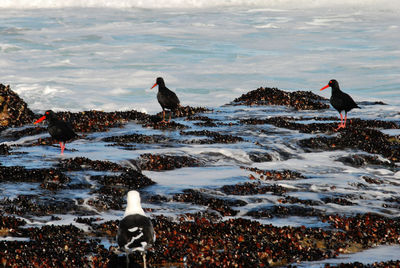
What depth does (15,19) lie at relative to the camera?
195625 millimetres

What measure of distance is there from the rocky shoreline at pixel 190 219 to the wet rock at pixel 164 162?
4 centimetres

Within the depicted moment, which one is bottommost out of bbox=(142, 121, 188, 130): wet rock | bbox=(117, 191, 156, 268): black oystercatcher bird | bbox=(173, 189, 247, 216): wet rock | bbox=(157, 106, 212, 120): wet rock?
bbox=(173, 189, 247, 216): wet rock

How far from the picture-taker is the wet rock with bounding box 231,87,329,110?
4106 centimetres

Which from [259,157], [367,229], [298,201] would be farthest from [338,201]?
[259,157]

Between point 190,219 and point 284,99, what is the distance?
2804 cm

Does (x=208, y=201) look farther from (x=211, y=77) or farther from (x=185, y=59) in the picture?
(x=185, y=59)

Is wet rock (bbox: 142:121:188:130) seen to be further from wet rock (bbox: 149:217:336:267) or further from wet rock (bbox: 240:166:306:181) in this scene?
wet rock (bbox: 149:217:336:267)

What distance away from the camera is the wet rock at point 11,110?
35.4 m

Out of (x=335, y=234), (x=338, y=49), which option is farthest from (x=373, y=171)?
(x=338, y=49)

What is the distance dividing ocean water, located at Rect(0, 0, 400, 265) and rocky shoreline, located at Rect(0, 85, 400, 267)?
509 millimetres

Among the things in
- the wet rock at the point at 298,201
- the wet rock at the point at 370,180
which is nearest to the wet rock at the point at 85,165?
the wet rock at the point at 298,201

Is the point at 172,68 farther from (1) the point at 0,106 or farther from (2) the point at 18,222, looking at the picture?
(2) the point at 18,222

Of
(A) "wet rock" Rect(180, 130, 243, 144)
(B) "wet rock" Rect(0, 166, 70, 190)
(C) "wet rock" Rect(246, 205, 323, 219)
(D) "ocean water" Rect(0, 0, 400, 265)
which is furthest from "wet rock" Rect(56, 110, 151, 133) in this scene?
(C) "wet rock" Rect(246, 205, 323, 219)

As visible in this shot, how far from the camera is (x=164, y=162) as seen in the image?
72.0 feet
